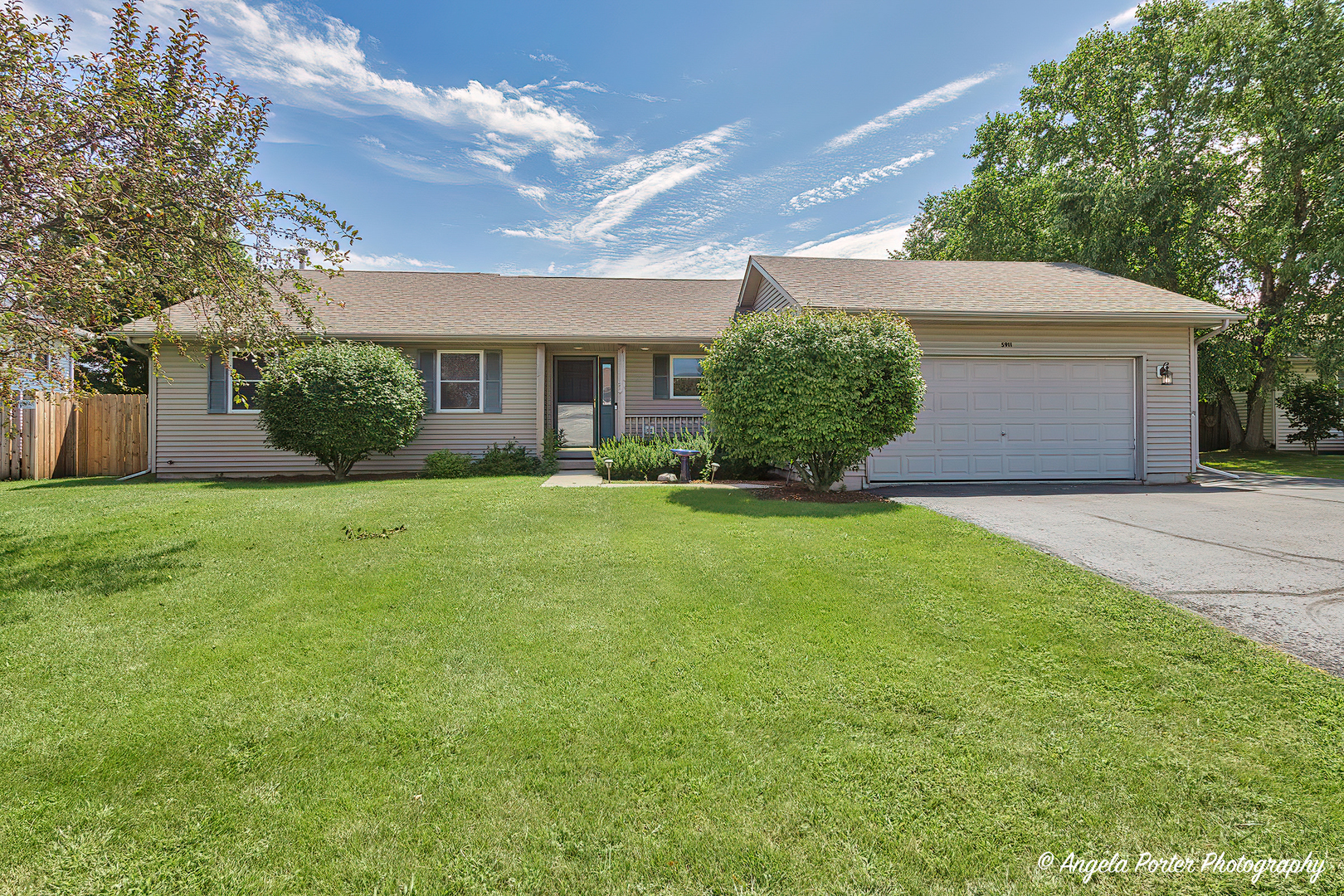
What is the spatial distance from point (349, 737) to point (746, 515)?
484cm

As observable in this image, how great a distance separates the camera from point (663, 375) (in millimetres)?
13109

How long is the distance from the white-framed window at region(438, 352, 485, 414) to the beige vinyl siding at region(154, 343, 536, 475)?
0.61 ft

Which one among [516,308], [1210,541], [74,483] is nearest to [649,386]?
[516,308]

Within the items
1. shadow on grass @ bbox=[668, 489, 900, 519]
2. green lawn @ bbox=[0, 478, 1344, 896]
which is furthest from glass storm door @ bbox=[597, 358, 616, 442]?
green lawn @ bbox=[0, 478, 1344, 896]

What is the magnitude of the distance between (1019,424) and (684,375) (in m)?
6.80

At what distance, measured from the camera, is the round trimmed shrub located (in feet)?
33.2

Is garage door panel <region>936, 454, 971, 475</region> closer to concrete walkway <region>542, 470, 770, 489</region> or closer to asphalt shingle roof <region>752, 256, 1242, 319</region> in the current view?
asphalt shingle roof <region>752, 256, 1242, 319</region>

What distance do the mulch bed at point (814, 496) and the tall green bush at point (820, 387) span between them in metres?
0.25

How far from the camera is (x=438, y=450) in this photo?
11797 mm

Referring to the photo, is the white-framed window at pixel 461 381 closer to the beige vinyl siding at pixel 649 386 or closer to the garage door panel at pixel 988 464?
the beige vinyl siding at pixel 649 386

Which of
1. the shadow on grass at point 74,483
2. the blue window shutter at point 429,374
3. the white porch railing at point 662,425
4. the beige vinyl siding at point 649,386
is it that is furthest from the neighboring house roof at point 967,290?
the shadow on grass at point 74,483

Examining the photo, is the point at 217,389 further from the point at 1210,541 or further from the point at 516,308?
the point at 1210,541

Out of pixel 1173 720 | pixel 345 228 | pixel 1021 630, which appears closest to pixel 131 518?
pixel 345 228

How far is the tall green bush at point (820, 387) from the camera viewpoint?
764 cm
